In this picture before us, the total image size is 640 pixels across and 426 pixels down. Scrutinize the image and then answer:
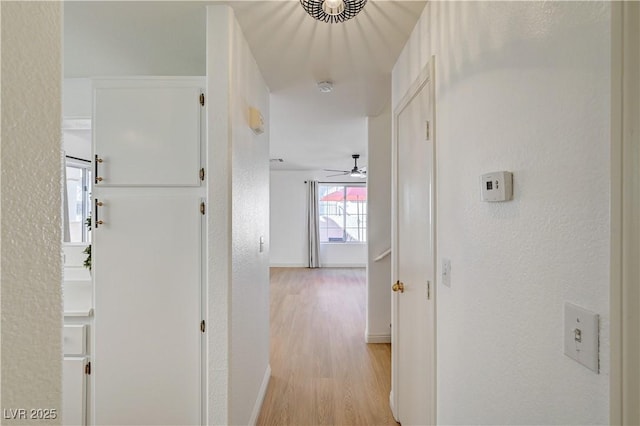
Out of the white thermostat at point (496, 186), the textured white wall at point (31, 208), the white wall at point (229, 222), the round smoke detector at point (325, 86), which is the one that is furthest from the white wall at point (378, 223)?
the textured white wall at point (31, 208)

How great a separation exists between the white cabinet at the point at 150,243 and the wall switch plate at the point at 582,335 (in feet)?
4.83

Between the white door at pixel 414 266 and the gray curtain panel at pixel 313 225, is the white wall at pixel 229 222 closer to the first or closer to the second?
the white door at pixel 414 266

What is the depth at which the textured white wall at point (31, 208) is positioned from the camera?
0.40 meters

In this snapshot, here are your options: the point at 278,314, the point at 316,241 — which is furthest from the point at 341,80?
the point at 316,241

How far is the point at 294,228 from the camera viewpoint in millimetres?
7656

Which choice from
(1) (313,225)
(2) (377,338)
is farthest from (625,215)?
(1) (313,225)

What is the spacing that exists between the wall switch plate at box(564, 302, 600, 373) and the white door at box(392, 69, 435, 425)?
0.75m

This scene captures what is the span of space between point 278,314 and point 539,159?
3821 millimetres

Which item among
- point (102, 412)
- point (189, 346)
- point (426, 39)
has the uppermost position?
point (426, 39)

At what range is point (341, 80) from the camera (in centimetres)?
234

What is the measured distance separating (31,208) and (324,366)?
8.84 feet

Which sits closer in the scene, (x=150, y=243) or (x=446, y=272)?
(x=446, y=272)

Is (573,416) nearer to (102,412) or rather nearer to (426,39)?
(426,39)

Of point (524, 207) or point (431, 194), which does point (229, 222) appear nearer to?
point (431, 194)
